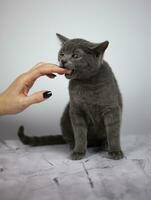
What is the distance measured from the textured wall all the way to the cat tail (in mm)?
258

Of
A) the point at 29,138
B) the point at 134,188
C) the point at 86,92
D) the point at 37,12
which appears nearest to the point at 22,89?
the point at 86,92

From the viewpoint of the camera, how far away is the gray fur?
1354 millimetres

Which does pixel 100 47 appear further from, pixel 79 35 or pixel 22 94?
pixel 79 35

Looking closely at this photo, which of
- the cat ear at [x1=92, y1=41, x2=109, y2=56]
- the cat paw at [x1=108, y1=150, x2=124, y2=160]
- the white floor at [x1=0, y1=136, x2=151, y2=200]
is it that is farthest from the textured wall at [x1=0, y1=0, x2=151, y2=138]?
the cat ear at [x1=92, y1=41, x2=109, y2=56]

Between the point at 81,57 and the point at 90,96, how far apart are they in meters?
0.16

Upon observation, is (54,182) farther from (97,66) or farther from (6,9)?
(6,9)

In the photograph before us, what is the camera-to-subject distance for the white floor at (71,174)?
1.13 metres

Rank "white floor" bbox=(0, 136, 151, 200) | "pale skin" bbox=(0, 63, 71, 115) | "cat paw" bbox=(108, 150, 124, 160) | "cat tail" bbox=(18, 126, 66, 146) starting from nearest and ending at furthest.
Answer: "white floor" bbox=(0, 136, 151, 200) < "pale skin" bbox=(0, 63, 71, 115) < "cat paw" bbox=(108, 150, 124, 160) < "cat tail" bbox=(18, 126, 66, 146)

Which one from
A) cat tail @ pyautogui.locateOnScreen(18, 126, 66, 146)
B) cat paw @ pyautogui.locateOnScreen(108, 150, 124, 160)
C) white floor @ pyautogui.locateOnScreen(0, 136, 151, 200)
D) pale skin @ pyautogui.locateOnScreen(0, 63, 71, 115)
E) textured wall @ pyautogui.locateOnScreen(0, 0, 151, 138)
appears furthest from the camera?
textured wall @ pyautogui.locateOnScreen(0, 0, 151, 138)

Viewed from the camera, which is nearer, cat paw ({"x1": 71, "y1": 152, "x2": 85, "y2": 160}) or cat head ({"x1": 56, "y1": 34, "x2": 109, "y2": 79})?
cat head ({"x1": 56, "y1": 34, "x2": 109, "y2": 79})

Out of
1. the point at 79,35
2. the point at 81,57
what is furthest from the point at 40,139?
the point at 79,35

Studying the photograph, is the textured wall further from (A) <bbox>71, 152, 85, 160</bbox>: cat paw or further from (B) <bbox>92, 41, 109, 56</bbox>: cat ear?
(B) <bbox>92, 41, 109, 56</bbox>: cat ear

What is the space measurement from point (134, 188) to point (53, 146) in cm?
58

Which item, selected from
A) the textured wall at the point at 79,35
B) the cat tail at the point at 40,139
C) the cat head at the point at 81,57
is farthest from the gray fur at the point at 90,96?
the textured wall at the point at 79,35
